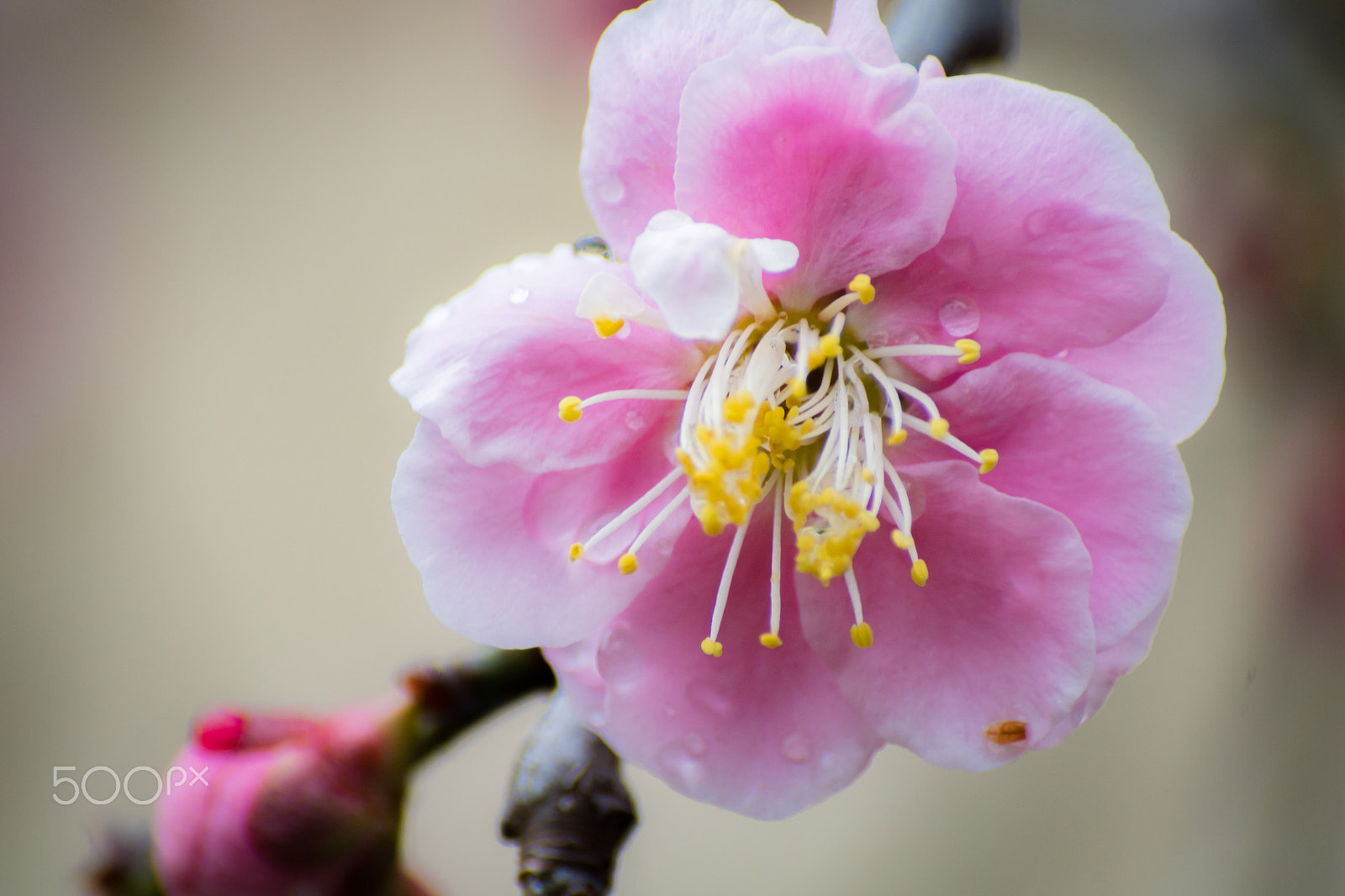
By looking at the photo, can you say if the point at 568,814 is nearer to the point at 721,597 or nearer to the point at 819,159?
the point at 721,597

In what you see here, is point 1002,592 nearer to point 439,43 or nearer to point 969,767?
point 969,767

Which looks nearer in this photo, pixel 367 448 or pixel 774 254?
pixel 774 254

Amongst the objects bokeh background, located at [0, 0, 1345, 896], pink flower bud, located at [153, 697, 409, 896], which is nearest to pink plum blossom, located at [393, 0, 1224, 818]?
pink flower bud, located at [153, 697, 409, 896]

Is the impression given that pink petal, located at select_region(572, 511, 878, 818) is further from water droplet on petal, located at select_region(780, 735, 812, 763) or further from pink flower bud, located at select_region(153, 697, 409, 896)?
pink flower bud, located at select_region(153, 697, 409, 896)

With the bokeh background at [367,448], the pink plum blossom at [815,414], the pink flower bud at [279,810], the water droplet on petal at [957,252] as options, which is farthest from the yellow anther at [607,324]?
the bokeh background at [367,448]

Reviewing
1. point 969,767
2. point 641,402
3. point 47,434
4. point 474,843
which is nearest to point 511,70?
point 47,434

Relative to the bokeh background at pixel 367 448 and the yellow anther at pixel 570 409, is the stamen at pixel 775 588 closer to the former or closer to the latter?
the yellow anther at pixel 570 409

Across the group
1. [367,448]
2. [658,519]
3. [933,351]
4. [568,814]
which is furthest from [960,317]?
[367,448]
